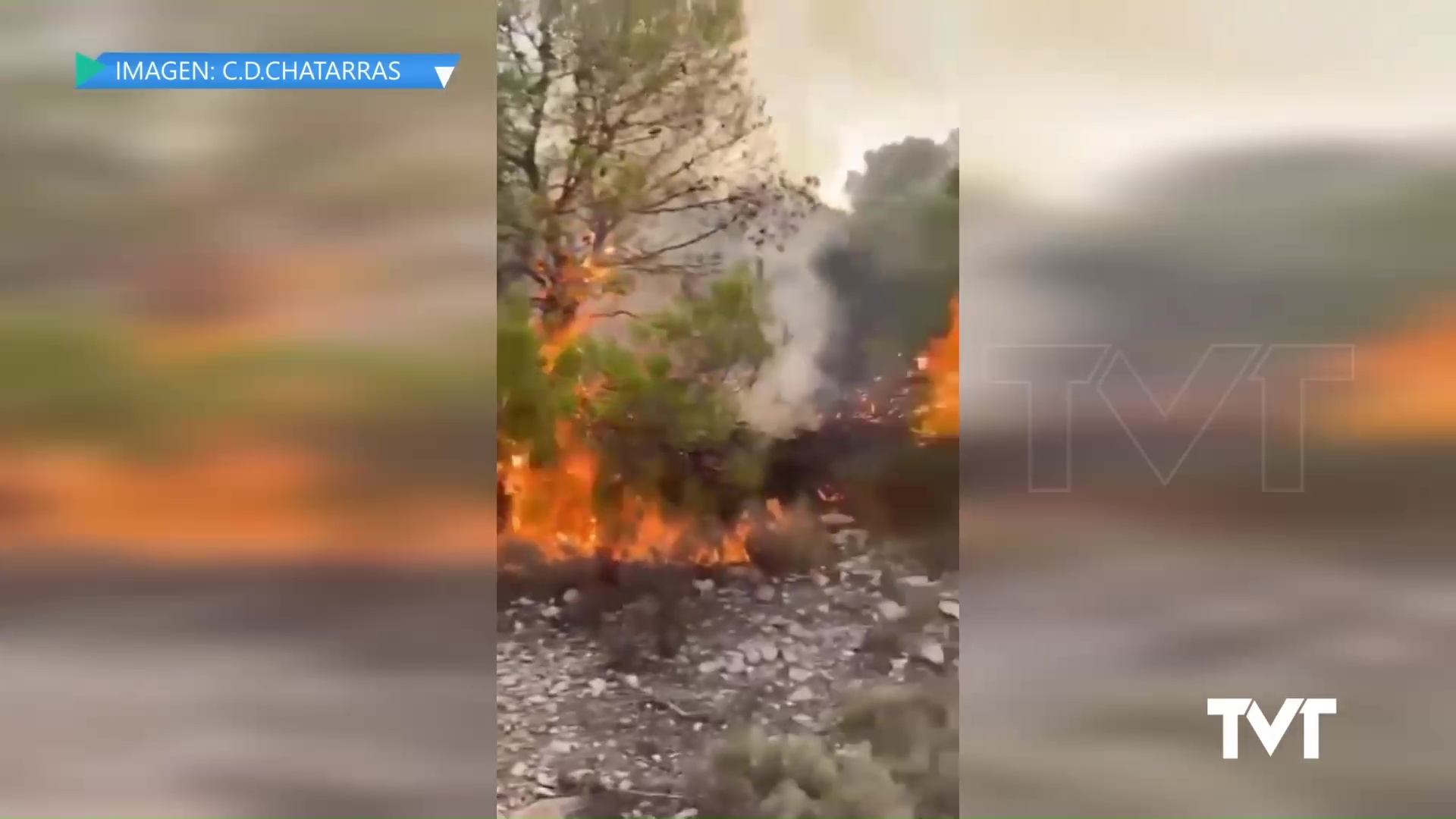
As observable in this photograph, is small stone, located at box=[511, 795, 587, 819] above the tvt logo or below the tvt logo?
below

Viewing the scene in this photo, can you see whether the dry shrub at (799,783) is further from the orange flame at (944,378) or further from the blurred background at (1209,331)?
the orange flame at (944,378)

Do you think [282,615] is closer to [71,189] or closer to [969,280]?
[71,189]

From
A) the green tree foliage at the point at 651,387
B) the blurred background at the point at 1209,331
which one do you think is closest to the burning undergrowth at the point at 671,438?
the green tree foliage at the point at 651,387

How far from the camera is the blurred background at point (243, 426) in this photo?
3.70 ft

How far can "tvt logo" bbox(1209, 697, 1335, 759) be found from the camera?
115 centimetres

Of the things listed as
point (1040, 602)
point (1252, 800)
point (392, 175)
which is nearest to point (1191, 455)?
point (1040, 602)

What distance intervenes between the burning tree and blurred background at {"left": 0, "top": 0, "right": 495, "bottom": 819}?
53mm

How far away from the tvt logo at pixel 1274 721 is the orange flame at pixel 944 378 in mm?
509

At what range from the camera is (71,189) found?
113cm

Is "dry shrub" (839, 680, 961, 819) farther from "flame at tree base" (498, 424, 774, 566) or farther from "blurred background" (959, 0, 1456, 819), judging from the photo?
"flame at tree base" (498, 424, 774, 566)

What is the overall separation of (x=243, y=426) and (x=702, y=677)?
67 cm

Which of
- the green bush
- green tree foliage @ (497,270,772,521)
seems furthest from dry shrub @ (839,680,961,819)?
green tree foliage @ (497,270,772,521)

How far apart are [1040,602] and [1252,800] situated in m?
0.38

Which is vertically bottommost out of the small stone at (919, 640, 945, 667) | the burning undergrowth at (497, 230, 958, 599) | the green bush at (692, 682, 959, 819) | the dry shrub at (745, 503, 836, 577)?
the green bush at (692, 682, 959, 819)
